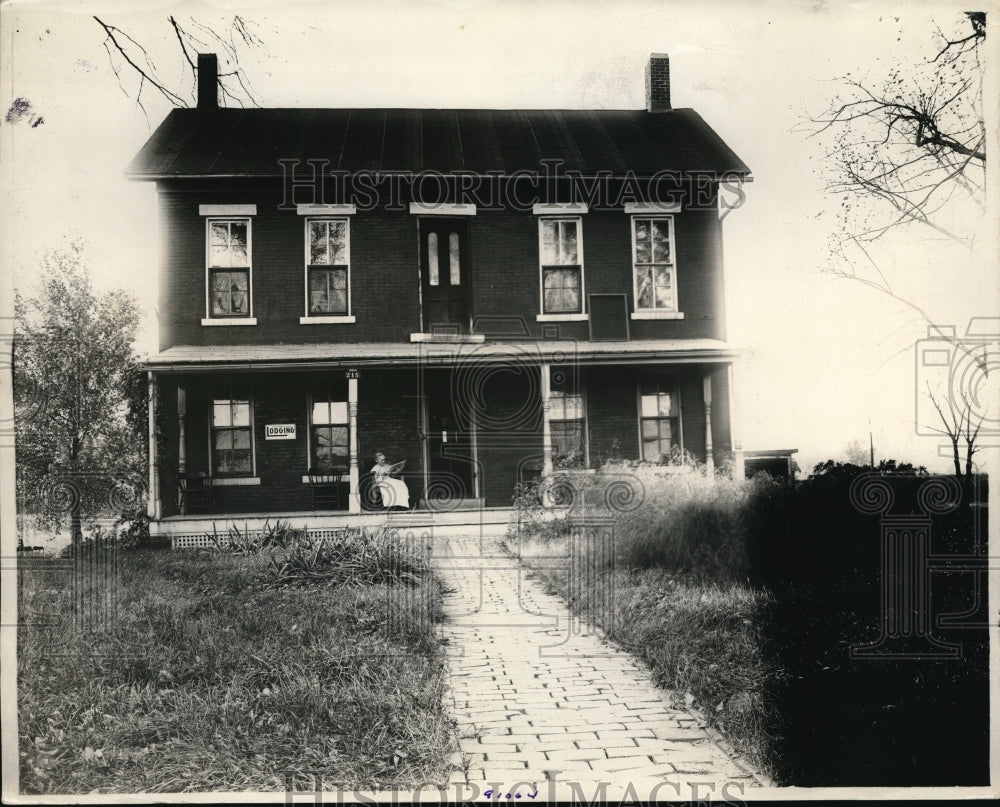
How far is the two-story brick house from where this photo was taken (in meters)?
3.82

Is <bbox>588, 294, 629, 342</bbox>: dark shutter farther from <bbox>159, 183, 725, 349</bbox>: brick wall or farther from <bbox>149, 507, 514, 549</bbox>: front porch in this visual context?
<bbox>149, 507, 514, 549</bbox>: front porch

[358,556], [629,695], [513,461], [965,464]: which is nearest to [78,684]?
[358,556]

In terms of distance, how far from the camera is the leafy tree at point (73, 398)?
3570mm

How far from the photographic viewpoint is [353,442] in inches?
161

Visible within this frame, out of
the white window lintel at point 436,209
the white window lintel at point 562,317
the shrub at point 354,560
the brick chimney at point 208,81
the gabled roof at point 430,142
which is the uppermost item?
the brick chimney at point 208,81

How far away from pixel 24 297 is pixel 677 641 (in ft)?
14.6

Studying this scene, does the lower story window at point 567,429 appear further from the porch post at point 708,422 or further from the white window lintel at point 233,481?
the white window lintel at point 233,481

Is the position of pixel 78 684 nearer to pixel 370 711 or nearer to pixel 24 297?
pixel 370 711

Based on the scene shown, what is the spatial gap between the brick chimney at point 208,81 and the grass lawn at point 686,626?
3304mm

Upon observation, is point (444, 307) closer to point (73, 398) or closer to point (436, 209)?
point (436, 209)

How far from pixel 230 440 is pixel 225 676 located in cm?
143

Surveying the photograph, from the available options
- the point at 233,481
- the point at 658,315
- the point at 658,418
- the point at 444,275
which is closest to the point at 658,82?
the point at 658,315

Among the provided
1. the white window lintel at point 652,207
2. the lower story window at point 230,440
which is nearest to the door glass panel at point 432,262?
the white window lintel at point 652,207

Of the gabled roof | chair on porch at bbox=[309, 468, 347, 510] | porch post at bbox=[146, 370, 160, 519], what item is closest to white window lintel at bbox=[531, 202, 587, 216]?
the gabled roof
